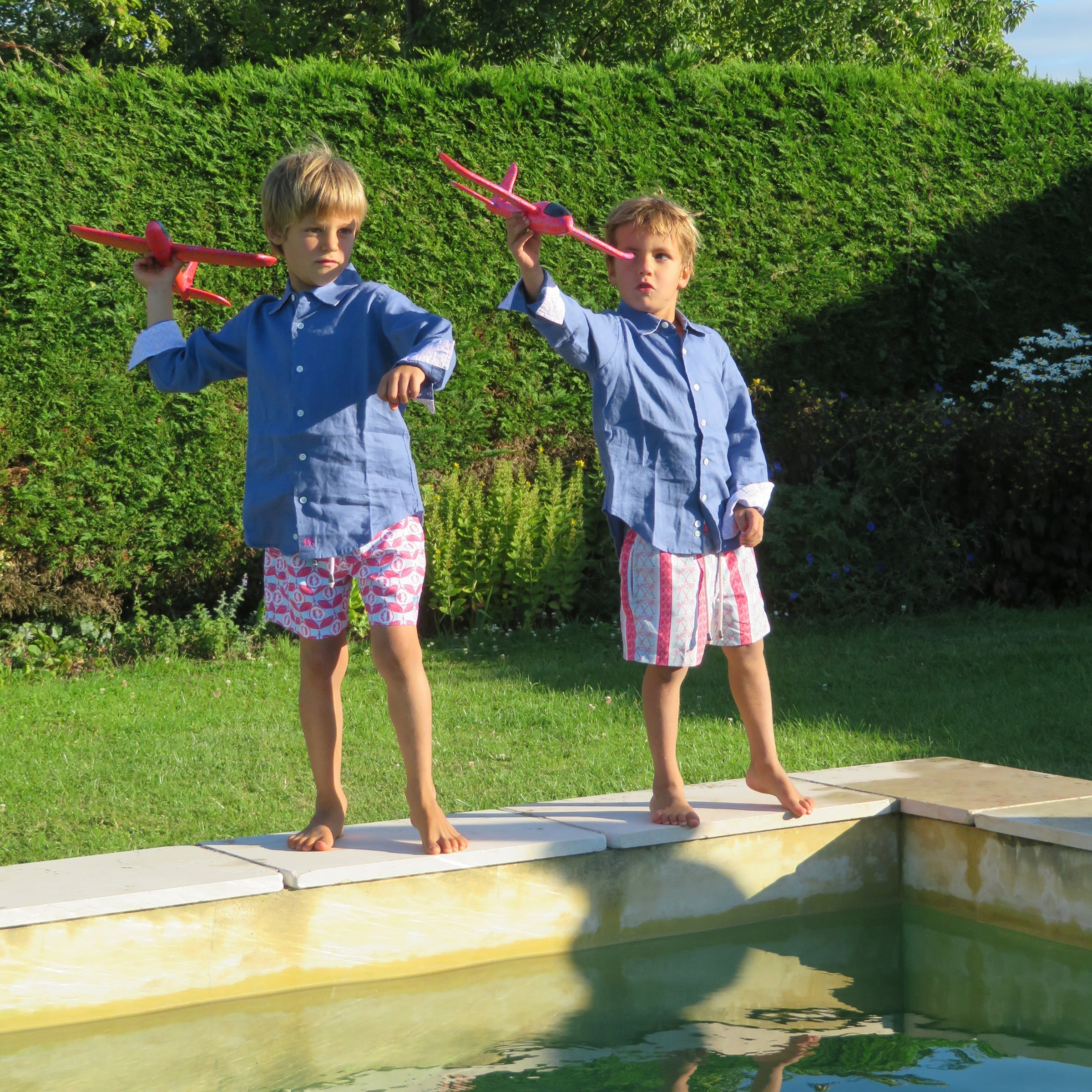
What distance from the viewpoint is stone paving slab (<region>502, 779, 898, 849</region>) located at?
3080 millimetres

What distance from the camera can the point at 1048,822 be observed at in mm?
3047

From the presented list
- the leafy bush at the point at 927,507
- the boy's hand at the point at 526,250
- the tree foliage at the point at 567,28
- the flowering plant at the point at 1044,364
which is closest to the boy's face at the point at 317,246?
the boy's hand at the point at 526,250

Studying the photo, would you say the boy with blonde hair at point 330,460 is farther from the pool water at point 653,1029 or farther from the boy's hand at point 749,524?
the boy's hand at point 749,524

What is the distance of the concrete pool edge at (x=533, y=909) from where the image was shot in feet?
8.32

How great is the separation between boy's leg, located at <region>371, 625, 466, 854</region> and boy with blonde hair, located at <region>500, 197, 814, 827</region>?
53cm

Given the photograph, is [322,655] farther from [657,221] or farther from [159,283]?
[657,221]

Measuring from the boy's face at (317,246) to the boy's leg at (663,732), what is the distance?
1216 mm

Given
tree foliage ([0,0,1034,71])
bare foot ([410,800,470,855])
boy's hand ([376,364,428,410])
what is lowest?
bare foot ([410,800,470,855])

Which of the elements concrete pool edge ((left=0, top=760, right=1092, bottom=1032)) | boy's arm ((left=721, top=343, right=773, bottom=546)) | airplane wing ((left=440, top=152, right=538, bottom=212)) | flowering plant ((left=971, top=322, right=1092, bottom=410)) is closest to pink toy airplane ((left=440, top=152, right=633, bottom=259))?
airplane wing ((left=440, top=152, right=538, bottom=212))

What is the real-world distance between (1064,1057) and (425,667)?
4.11 m

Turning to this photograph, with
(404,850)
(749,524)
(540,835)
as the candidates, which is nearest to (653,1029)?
(540,835)

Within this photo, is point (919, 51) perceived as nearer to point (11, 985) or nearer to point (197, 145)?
point (197, 145)

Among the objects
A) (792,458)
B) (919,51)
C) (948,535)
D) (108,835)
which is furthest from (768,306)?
(919,51)

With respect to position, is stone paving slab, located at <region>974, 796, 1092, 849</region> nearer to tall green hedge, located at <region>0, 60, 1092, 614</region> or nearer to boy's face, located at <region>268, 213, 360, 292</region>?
boy's face, located at <region>268, 213, 360, 292</region>
